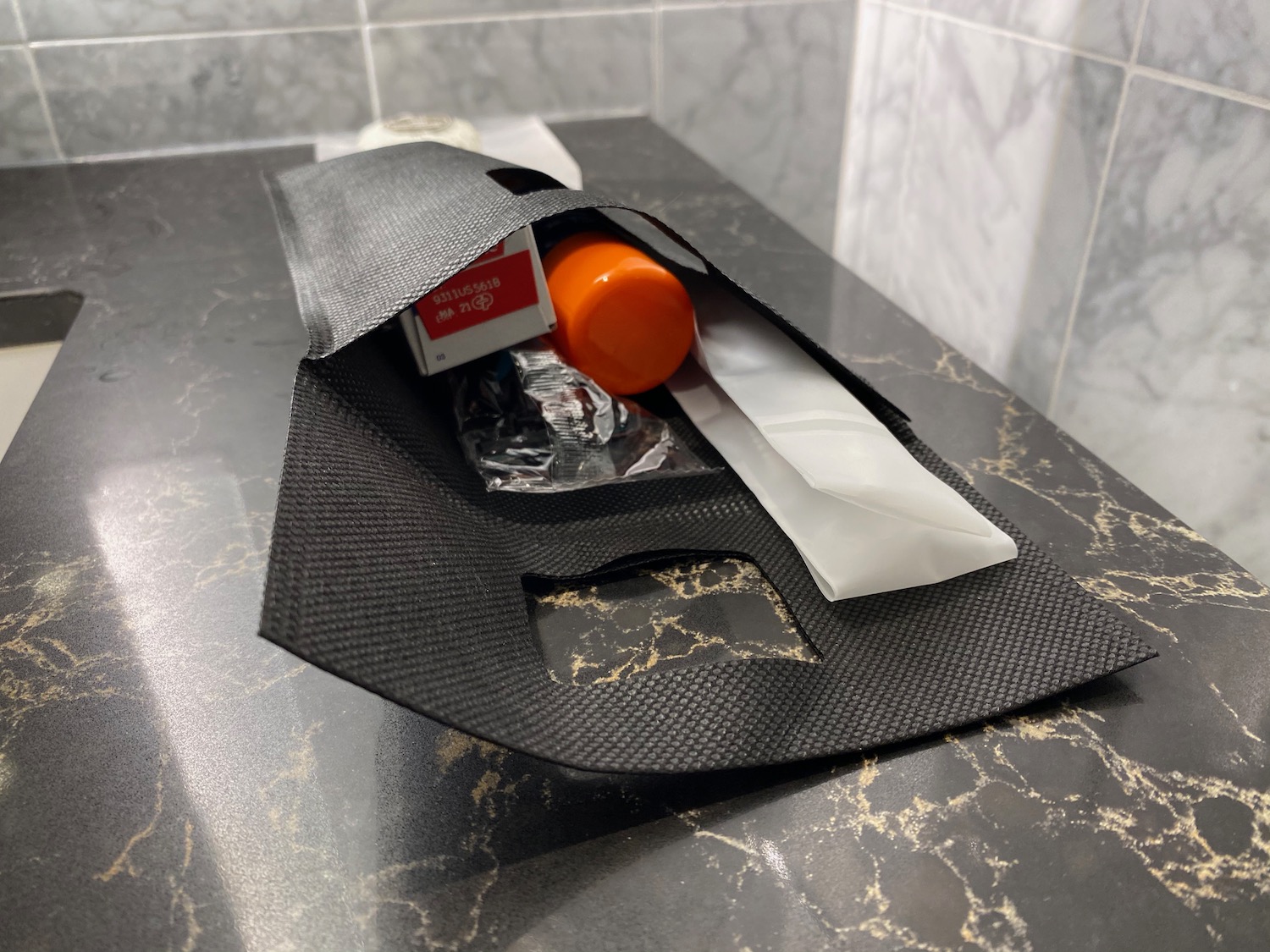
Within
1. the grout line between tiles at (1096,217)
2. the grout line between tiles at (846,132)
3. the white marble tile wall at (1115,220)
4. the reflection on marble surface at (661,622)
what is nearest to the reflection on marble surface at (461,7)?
the grout line between tiles at (846,132)

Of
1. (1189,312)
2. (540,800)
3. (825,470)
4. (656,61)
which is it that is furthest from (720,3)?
(540,800)

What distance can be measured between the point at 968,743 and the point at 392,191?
0.47 meters

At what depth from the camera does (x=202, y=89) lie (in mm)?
1106

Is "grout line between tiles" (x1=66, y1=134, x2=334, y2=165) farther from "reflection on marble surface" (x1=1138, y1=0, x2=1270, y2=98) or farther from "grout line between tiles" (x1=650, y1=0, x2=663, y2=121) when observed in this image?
"reflection on marble surface" (x1=1138, y1=0, x2=1270, y2=98)

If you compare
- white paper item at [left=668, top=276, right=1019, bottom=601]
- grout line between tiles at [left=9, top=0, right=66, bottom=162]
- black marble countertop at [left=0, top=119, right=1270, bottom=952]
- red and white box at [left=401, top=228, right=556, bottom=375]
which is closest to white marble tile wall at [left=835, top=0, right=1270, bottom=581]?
black marble countertop at [left=0, top=119, right=1270, bottom=952]

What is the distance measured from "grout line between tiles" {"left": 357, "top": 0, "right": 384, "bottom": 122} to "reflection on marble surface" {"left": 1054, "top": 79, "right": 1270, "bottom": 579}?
83 centimetres

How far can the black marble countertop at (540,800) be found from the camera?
32 cm

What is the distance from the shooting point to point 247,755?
0.38 meters

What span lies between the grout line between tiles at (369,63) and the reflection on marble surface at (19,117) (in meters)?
0.37

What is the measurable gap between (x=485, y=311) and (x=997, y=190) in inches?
24.1

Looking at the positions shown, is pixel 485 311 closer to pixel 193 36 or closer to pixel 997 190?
pixel 997 190

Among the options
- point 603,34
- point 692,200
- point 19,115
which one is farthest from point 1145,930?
point 19,115

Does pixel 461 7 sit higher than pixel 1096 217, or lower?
higher

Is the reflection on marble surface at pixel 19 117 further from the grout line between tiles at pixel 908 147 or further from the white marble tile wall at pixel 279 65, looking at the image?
the grout line between tiles at pixel 908 147
